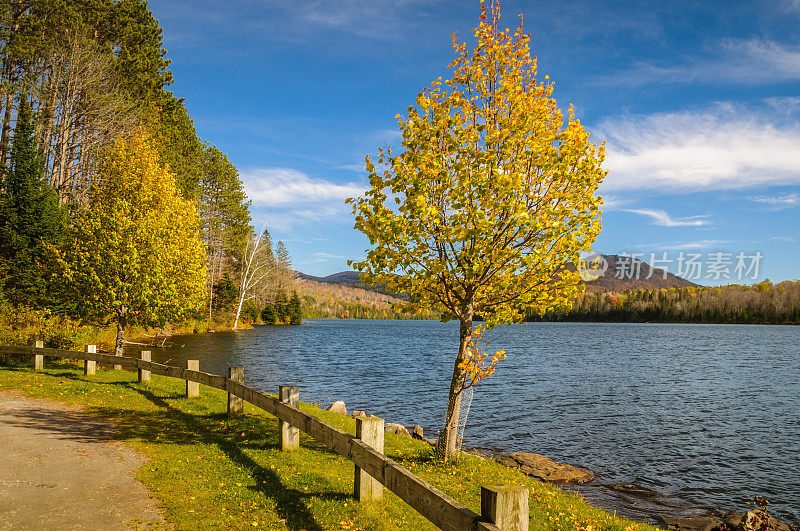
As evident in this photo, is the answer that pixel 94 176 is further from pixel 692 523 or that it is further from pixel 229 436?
pixel 692 523

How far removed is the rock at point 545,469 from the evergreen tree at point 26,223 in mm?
29097

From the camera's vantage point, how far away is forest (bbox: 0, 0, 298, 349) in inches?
909

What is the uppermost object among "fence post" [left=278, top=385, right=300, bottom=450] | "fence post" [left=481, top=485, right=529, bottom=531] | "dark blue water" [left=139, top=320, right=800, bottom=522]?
"fence post" [left=481, top=485, right=529, bottom=531]

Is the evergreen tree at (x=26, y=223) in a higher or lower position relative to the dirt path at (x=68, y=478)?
higher

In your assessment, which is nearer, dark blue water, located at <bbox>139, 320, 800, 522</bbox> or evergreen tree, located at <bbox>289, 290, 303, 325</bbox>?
dark blue water, located at <bbox>139, 320, 800, 522</bbox>

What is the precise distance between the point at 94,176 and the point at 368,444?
3742cm

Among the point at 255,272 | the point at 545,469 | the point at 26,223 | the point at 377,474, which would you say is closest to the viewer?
the point at 377,474

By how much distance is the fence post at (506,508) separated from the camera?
14.5 feet

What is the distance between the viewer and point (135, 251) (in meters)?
22.3

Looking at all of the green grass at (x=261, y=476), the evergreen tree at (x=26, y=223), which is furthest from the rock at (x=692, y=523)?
the evergreen tree at (x=26, y=223)

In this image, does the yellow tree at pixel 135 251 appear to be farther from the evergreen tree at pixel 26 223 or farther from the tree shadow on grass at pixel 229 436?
the evergreen tree at pixel 26 223

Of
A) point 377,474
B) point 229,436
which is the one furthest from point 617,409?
point 377,474

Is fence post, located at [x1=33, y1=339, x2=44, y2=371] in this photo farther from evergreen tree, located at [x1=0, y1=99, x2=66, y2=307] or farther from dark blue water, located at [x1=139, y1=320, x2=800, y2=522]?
dark blue water, located at [x1=139, y1=320, x2=800, y2=522]

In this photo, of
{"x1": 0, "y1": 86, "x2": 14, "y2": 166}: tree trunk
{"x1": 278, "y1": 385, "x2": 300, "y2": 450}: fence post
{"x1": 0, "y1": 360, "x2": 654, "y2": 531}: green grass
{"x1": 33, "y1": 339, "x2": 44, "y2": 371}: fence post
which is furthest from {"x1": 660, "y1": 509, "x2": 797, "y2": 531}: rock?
{"x1": 0, "y1": 86, "x2": 14, "y2": 166}: tree trunk
